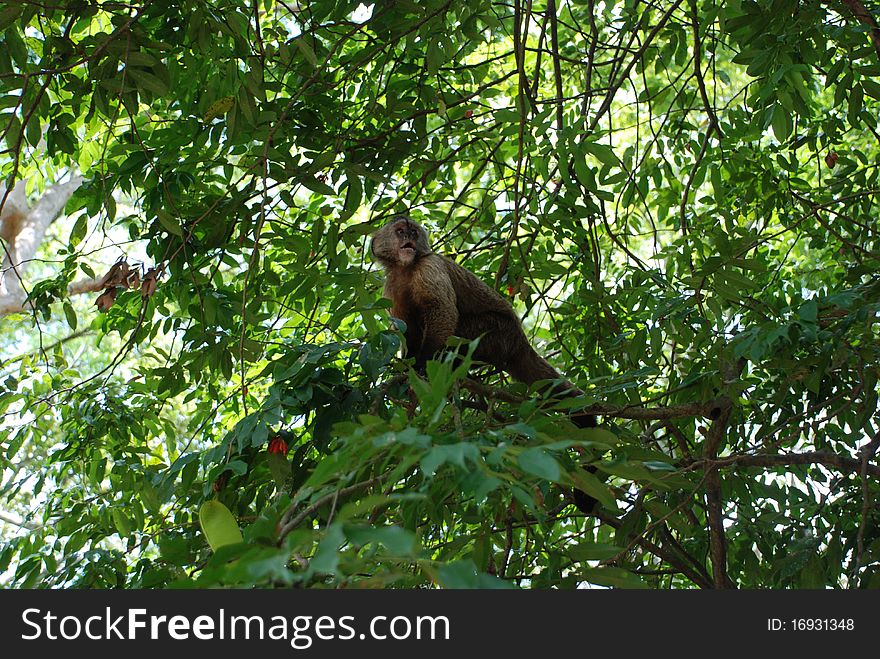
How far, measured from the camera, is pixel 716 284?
3.61 metres

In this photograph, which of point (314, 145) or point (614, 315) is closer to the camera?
point (314, 145)

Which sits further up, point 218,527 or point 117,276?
point 117,276

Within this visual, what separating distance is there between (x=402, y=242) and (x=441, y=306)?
46 cm

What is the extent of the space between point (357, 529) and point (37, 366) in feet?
13.2

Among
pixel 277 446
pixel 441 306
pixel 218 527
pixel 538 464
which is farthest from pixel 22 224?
pixel 538 464

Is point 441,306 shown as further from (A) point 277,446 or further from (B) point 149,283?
(A) point 277,446

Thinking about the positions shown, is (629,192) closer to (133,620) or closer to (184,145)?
(184,145)

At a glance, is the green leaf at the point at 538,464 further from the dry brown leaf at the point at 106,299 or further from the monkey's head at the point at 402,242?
the monkey's head at the point at 402,242

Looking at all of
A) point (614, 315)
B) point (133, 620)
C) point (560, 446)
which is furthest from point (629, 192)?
point (133, 620)

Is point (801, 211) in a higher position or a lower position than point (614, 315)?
higher

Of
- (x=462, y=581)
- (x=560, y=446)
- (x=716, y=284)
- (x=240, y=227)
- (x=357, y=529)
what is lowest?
(x=462, y=581)

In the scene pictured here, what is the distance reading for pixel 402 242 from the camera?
502 centimetres

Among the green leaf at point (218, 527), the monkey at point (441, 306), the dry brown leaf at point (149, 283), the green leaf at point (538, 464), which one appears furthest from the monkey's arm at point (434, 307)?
the green leaf at point (538, 464)

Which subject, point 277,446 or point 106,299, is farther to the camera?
point 106,299
